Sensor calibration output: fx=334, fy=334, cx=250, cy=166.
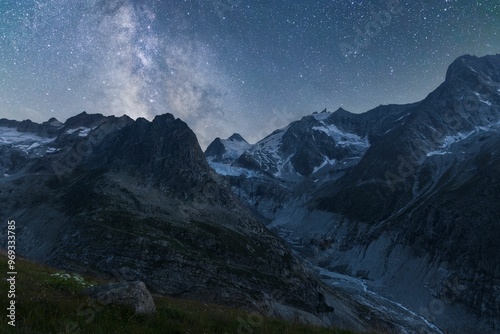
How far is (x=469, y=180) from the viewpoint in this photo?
364 feet

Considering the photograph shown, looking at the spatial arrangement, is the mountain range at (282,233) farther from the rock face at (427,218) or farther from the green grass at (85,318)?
the green grass at (85,318)

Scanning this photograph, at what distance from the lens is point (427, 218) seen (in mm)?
106188

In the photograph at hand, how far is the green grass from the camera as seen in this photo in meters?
7.52

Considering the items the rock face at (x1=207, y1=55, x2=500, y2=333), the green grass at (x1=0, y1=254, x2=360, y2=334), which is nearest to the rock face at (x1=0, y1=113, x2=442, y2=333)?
the rock face at (x1=207, y1=55, x2=500, y2=333)

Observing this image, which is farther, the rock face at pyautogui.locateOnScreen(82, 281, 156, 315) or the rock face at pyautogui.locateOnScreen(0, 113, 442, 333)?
the rock face at pyautogui.locateOnScreen(0, 113, 442, 333)

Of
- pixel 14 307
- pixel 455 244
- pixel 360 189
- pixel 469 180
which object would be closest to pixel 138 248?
pixel 14 307

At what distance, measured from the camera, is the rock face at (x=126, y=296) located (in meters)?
10.1

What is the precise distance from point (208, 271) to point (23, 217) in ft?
197

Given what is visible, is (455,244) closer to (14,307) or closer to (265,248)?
(265,248)

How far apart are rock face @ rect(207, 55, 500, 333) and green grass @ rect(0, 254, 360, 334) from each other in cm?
7848

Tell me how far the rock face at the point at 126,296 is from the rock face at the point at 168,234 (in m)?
39.1

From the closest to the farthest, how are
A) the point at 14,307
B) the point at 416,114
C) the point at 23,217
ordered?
the point at 14,307, the point at 23,217, the point at 416,114

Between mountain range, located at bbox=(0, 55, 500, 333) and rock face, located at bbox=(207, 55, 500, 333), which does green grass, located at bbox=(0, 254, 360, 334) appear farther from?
rock face, located at bbox=(207, 55, 500, 333)

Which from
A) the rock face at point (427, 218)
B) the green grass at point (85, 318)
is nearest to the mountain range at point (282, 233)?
the rock face at point (427, 218)
